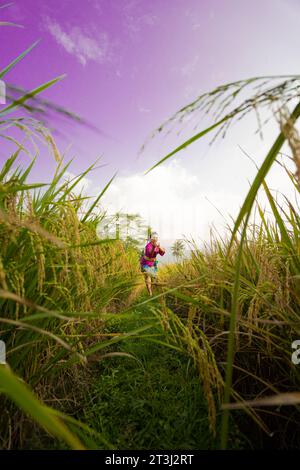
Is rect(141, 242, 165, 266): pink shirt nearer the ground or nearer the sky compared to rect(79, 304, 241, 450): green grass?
nearer the sky

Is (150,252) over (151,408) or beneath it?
over

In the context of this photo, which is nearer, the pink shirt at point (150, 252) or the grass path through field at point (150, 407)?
the grass path through field at point (150, 407)

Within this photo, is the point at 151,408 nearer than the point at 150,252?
Yes

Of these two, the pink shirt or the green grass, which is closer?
the green grass

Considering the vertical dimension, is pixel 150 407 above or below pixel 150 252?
below

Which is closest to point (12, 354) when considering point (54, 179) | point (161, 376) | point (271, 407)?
point (54, 179)

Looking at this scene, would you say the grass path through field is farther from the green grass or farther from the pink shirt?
the pink shirt

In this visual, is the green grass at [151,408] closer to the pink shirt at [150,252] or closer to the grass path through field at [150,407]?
the grass path through field at [150,407]

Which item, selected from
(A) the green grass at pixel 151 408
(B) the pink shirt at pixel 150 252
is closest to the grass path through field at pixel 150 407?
(A) the green grass at pixel 151 408

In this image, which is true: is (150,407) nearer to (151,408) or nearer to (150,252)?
(151,408)

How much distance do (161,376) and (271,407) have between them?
0.71m

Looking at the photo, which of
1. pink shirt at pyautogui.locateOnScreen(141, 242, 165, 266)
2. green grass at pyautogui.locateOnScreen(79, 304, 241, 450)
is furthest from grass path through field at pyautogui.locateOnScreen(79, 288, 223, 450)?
pink shirt at pyautogui.locateOnScreen(141, 242, 165, 266)

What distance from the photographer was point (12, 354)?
3.61 ft

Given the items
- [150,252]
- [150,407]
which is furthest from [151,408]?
[150,252]
